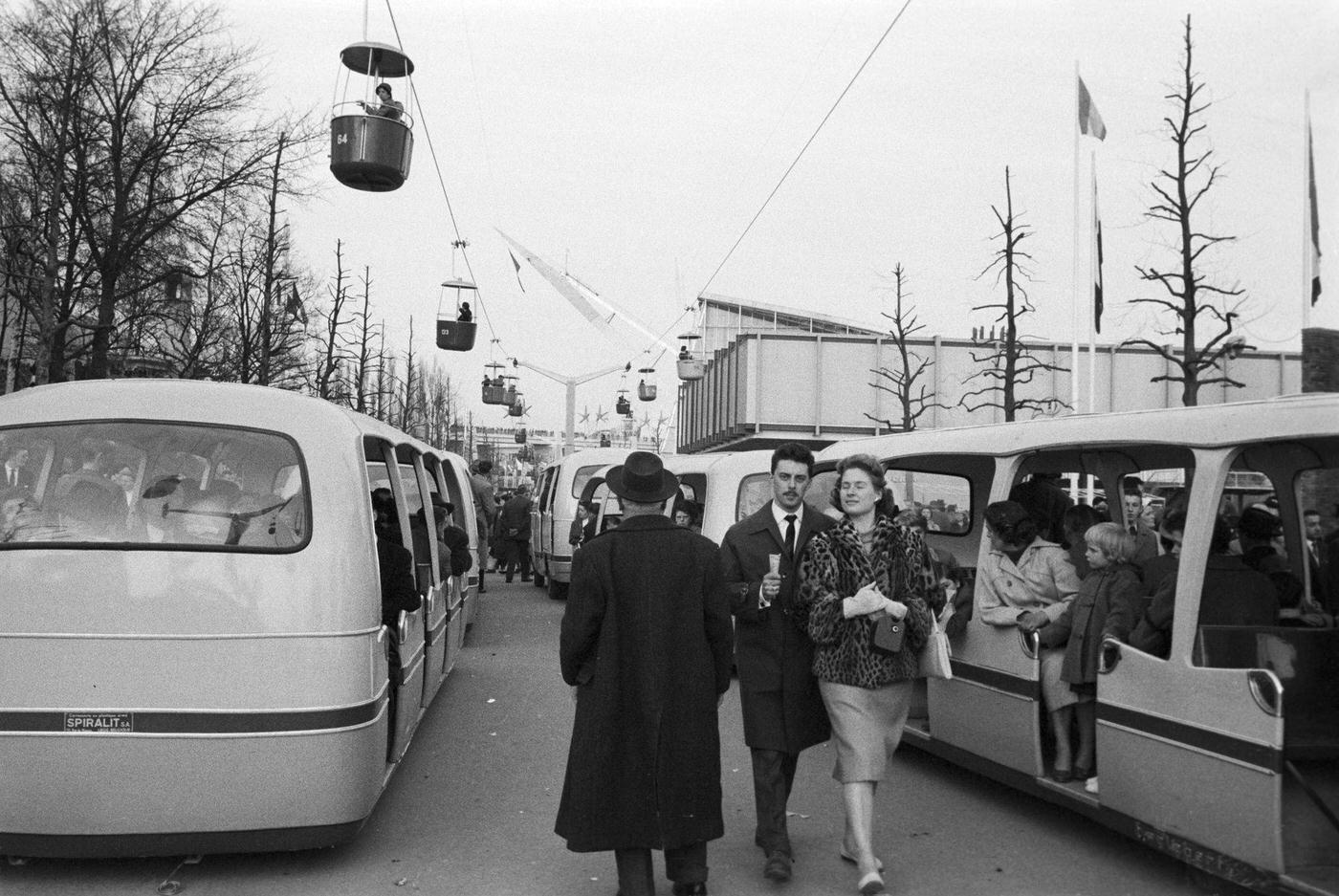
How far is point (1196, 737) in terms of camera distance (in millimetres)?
5371

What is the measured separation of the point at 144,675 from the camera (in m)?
5.46

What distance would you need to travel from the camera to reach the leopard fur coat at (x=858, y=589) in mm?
5703

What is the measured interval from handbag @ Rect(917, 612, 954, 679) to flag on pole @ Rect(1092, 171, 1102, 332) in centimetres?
2183

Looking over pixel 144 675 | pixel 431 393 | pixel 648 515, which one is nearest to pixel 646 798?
pixel 648 515

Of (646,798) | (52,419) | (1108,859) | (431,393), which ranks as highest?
(431,393)

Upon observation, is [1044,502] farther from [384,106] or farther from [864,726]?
[384,106]

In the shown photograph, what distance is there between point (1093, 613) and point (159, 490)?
14.8ft

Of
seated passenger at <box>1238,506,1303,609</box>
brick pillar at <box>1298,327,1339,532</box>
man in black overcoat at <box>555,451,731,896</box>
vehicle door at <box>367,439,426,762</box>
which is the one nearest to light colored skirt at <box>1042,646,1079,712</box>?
seated passenger at <box>1238,506,1303,609</box>

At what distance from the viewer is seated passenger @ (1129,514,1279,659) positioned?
571 centimetres

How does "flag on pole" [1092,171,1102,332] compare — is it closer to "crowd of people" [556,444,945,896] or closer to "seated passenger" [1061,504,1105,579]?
"seated passenger" [1061,504,1105,579]

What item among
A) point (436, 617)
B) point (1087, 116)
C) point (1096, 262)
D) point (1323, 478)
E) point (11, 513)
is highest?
point (1087, 116)

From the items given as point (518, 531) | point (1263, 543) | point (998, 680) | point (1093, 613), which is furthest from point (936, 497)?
point (518, 531)

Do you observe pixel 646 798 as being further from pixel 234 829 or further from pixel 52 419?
pixel 52 419

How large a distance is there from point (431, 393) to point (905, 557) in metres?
60.4
